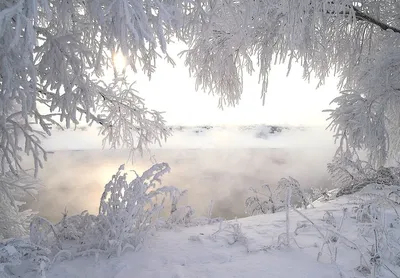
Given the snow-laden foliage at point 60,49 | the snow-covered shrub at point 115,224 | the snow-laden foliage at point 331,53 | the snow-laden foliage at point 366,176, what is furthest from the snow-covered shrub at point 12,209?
the snow-laden foliage at point 366,176

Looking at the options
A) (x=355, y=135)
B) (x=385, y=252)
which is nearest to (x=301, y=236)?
(x=385, y=252)

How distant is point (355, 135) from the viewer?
501cm

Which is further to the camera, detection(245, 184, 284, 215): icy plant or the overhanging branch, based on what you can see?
detection(245, 184, 284, 215): icy plant

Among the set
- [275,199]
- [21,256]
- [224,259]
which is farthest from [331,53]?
[21,256]

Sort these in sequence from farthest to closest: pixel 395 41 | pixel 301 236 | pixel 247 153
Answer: pixel 247 153
pixel 395 41
pixel 301 236

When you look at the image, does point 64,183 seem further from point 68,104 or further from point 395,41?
point 395,41

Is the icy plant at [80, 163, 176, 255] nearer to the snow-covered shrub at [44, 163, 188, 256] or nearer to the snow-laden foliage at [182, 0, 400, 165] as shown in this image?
the snow-covered shrub at [44, 163, 188, 256]

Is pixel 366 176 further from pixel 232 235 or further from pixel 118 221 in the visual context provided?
pixel 118 221

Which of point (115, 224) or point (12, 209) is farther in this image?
point (12, 209)

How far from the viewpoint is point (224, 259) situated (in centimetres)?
255

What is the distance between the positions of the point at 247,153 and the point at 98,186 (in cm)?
1211

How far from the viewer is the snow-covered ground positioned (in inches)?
91.1

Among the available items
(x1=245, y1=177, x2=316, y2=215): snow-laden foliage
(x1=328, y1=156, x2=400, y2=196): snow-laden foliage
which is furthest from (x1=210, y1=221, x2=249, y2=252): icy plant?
(x1=328, y1=156, x2=400, y2=196): snow-laden foliage

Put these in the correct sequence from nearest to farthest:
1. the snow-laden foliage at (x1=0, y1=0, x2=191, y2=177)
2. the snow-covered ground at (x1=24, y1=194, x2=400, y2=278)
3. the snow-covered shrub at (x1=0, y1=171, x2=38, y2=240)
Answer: the snow-laden foliage at (x1=0, y1=0, x2=191, y2=177) → the snow-covered ground at (x1=24, y1=194, x2=400, y2=278) → the snow-covered shrub at (x1=0, y1=171, x2=38, y2=240)
